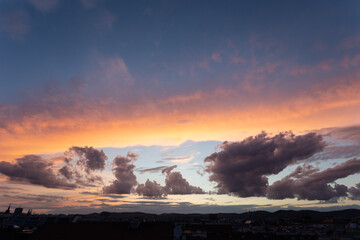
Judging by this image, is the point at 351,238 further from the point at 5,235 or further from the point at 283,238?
the point at 5,235

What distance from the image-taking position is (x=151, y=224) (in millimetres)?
73500

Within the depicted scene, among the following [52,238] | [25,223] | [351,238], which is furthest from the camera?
[25,223]

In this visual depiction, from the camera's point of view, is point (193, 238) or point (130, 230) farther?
point (193, 238)

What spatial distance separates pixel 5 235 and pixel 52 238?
3143 centimetres

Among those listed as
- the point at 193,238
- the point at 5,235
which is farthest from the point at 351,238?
the point at 5,235

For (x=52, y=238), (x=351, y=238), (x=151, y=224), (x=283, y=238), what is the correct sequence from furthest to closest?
(x=283, y=238)
(x=351, y=238)
(x=151, y=224)
(x=52, y=238)

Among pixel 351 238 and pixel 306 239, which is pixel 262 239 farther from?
pixel 351 238

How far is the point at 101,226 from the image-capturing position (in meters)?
71.9

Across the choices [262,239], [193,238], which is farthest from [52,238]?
[262,239]

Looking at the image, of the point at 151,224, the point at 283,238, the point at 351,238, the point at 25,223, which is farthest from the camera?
the point at 25,223

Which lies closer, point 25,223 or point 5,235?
point 5,235

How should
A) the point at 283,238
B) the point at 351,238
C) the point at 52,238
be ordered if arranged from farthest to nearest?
1. the point at 283,238
2. the point at 351,238
3. the point at 52,238

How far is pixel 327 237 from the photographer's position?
317 ft

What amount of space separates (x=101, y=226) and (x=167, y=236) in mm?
17977
